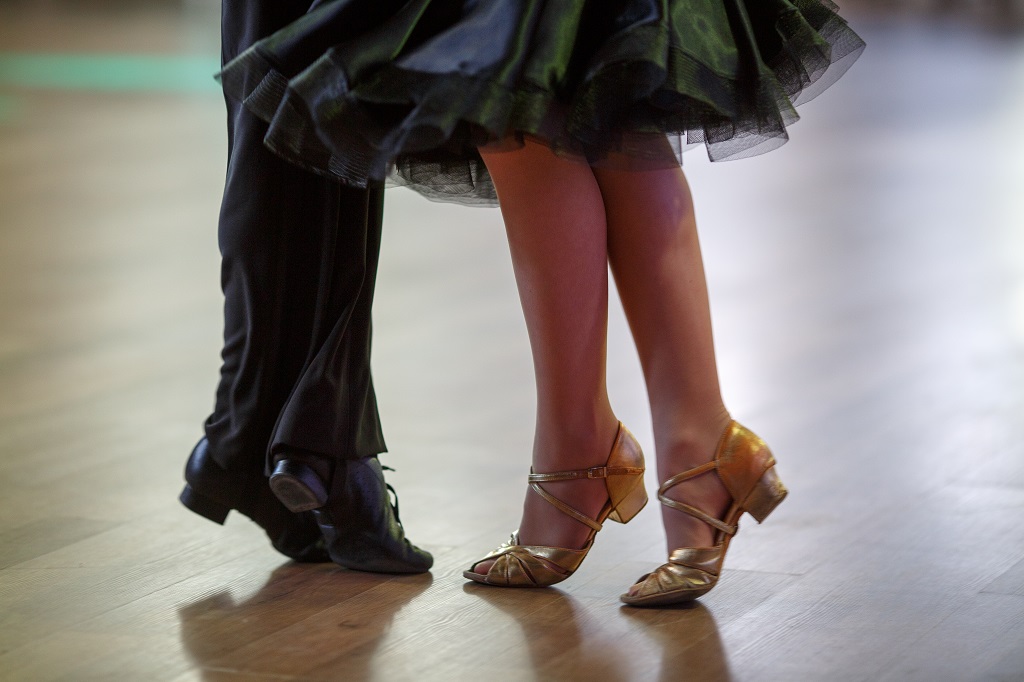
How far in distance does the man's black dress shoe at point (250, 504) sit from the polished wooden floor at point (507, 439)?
1.1 inches

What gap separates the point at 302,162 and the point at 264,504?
365 millimetres

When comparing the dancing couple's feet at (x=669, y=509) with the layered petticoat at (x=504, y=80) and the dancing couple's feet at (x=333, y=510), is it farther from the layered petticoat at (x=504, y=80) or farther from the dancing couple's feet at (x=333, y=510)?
the layered petticoat at (x=504, y=80)

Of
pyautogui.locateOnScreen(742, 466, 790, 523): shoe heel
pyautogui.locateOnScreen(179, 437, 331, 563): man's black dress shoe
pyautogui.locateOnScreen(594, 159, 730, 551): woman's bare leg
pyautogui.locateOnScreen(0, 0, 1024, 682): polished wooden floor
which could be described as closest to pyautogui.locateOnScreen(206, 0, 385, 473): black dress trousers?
pyautogui.locateOnScreen(179, 437, 331, 563): man's black dress shoe

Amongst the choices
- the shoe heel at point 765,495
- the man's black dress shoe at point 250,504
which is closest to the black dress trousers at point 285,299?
the man's black dress shoe at point 250,504

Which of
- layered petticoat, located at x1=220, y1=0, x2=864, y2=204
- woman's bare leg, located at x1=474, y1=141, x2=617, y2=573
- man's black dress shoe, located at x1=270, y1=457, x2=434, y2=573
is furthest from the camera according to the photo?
man's black dress shoe, located at x1=270, y1=457, x2=434, y2=573

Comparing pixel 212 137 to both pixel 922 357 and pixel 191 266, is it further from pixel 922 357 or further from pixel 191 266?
pixel 922 357

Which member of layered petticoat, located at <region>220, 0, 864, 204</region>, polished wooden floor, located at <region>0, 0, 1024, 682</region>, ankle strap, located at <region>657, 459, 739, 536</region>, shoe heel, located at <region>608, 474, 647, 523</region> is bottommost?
polished wooden floor, located at <region>0, 0, 1024, 682</region>

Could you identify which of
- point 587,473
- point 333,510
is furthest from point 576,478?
point 333,510

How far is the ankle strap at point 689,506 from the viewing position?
1.14 metres

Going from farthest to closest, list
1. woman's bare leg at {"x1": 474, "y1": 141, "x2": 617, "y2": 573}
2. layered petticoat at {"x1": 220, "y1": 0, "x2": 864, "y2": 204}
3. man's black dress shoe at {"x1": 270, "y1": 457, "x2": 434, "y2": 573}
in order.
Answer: man's black dress shoe at {"x1": 270, "y1": 457, "x2": 434, "y2": 573} → woman's bare leg at {"x1": 474, "y1": 141, "x2": 617, "y2": 573} → layered petticoat at {"x1": 220, "y1": 0, "x2": 864, "y2": 204}

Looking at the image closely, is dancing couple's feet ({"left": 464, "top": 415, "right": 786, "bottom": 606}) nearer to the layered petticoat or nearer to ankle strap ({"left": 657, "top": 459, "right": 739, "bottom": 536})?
ankle strap ({"left": 657, "top": 459, "right": 739, "bottom": 536})

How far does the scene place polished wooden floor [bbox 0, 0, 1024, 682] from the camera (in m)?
1.04

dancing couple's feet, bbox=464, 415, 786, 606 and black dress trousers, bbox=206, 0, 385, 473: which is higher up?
black dress trousers, bbox=206, 0, 385, 473

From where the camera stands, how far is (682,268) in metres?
1.15
